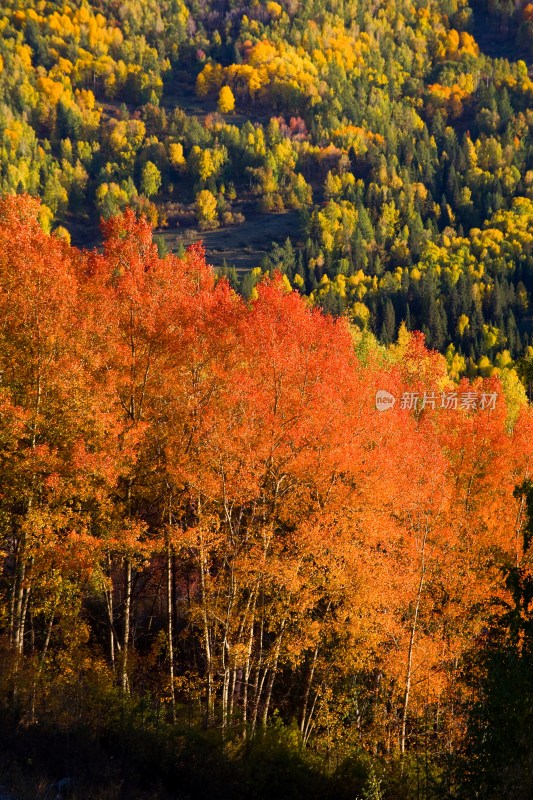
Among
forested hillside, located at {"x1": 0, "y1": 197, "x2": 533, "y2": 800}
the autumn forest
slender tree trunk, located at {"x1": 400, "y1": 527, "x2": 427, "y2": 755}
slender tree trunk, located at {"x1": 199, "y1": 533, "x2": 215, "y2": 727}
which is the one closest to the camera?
the autumn forest

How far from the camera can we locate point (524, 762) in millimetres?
14180

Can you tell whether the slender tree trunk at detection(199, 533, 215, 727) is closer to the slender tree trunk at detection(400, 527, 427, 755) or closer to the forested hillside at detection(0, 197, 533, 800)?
the forested hillside at detection(0, 197, 533, 800)

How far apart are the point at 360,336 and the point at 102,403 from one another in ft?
156

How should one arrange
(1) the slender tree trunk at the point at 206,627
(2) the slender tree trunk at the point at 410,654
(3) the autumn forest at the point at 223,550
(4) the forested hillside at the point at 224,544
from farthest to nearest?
(2) the slender tree trunk at the point at 410,654 → (1) the slender tree trunk at the point at 206,627 → (4) the forested hillside at the point at 224,544 → (3) the autumn forest at the point at 223,550

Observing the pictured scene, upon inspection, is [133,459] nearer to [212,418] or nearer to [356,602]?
[212,418]

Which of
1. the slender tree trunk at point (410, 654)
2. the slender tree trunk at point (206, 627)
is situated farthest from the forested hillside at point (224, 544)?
the slender tree trunk at point (410, 654)

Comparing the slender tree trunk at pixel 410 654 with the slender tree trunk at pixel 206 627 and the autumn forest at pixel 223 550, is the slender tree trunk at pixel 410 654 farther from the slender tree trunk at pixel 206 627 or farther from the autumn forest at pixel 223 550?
the slender tree trunk at pixel 206 627

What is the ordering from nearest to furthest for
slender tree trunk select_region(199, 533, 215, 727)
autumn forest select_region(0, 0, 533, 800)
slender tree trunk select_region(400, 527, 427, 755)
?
autumn forest select_region(0, 0, 533, 800) → slender tree trunk select_region(199, 533, 215, 727) → slender tree trunk select_region(400, 527, 427, 755)

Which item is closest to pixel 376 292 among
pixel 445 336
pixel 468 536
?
pixel 445 336

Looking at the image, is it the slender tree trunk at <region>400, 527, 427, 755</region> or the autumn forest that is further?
the slender tree trunk at <region>400, 527, 427, 755</region>

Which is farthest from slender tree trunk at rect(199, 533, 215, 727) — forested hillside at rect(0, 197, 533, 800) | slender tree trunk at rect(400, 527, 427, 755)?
slender tree trunk at rect(400, 527, 427, 755)

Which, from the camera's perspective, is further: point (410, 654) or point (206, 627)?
point (410, 654)

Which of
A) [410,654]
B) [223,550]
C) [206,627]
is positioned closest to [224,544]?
[223,550]

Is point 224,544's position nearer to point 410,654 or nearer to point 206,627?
point 206,627
